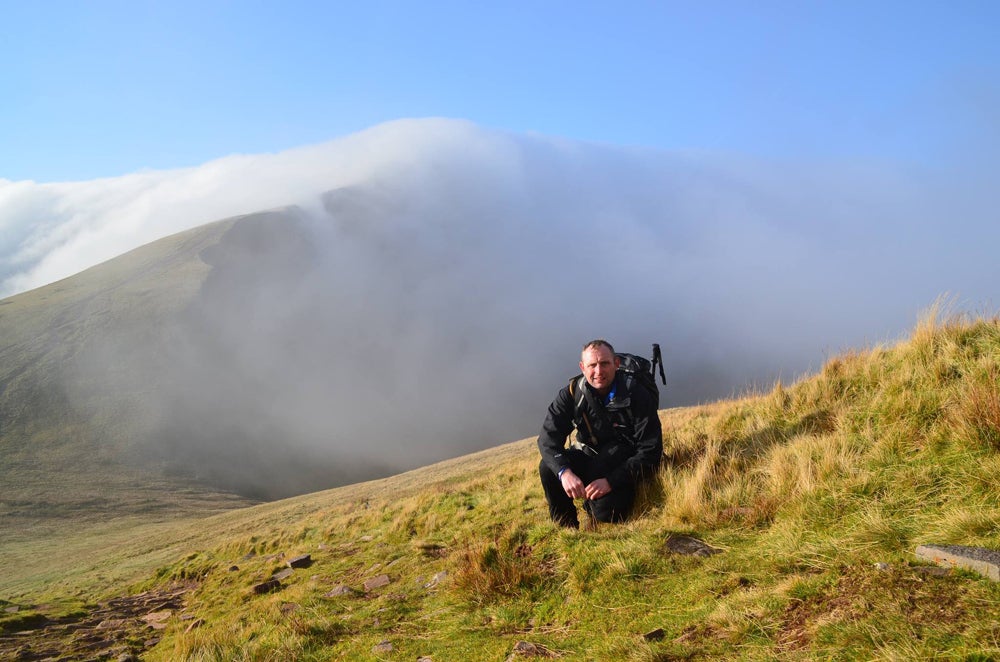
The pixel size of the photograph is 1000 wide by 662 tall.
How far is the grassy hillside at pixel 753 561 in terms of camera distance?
12.7ft

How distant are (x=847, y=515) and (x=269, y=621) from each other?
20.4 ft

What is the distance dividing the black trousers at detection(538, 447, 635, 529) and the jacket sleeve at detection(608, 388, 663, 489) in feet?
0.40

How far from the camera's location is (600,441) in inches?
297

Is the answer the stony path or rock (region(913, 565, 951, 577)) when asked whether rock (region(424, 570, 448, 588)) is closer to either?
the stony path

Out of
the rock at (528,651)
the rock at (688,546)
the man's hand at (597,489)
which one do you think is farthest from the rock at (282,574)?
the rock at (688,546)

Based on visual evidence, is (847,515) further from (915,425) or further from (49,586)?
(49,586)

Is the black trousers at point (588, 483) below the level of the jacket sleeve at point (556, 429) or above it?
below

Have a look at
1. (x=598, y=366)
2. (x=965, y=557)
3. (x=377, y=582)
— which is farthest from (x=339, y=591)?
(x=965, y=557)

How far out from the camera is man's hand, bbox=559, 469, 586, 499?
684cm

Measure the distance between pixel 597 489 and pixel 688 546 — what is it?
1.32 meters

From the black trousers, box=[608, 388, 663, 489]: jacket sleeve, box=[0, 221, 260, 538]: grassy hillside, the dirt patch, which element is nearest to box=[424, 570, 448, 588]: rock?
the black trousers

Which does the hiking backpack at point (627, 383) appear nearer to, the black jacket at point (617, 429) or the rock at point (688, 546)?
the black jacket at point (617, 429)

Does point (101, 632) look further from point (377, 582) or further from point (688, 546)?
point (688, 546)

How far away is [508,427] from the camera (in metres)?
143
